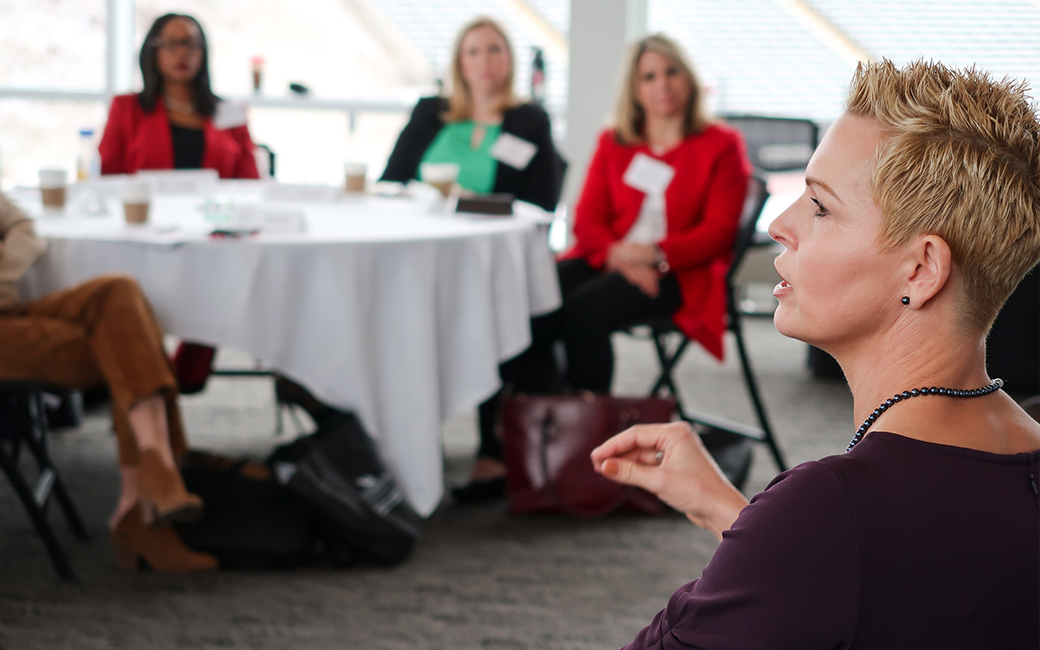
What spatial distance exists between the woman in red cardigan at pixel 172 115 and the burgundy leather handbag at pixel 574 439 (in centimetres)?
184

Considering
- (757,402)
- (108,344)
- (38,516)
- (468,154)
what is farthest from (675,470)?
(468,154)

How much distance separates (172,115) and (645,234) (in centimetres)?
189

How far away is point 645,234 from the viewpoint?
3189 mm

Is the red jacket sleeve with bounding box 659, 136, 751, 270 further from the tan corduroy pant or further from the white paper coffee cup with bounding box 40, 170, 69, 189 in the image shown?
the white paper coffee cup with bounding box 40, 170, 69, 189

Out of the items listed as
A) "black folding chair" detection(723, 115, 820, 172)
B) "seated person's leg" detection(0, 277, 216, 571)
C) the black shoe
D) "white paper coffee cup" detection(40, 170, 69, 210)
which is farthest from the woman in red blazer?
"black folding chair" detection(723, 115, 820, 172)

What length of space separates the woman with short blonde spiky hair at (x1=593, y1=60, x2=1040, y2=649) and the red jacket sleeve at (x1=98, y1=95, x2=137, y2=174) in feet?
10.8

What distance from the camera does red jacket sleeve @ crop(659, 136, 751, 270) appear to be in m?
2.95

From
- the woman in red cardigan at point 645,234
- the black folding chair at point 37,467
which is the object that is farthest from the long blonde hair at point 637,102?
the black folding chair at point 37,467

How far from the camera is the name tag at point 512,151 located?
3.43 metres

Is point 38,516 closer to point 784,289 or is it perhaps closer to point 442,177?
point 442,177

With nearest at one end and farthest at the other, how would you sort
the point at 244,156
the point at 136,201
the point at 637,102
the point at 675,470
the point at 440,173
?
the point at 675,470, the point at 136,201, the point at 440,173, the point at 637,102, the point at 244,156

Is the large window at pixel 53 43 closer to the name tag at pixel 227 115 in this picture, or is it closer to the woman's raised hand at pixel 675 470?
the name tag at pixel 227 115

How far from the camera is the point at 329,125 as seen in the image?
19.6 feet

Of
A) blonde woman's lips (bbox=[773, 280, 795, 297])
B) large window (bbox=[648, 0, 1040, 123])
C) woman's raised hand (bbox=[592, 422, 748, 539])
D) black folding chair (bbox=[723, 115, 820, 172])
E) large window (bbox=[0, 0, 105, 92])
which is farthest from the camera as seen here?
large window (bbox=[0, 0, 105, 92])
